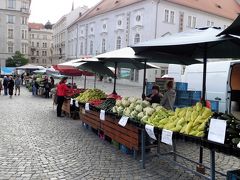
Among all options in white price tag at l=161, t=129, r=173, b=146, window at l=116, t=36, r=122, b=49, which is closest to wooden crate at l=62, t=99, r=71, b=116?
white price tag at l=161, t=129, r=173, b=146

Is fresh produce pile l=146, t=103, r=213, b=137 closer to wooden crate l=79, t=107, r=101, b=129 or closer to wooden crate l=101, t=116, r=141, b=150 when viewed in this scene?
wooden crate l=101, t=116, r=141, b=150

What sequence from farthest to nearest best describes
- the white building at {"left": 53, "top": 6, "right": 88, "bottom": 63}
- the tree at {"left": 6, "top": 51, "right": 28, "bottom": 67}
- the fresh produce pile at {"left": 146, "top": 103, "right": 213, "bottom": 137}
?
the tree at {"left": 6, "top": 51, "right": 28, "bottom": 67} → the white building at {"left": 53, "top": 6, "right": 88, "bottom": 63} → the fresh produce pile at {"left": 146, "top": 103, "right": 213, "bottom": 137}

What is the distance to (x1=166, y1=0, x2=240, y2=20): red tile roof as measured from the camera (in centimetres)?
4646

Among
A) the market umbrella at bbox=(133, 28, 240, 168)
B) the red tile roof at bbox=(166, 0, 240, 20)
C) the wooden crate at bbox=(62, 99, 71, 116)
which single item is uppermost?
the red tile roof at bbox=(166, 0, 240, 20)

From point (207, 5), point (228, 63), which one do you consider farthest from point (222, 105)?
point (207, 5)

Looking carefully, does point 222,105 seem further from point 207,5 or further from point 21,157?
point 207,5

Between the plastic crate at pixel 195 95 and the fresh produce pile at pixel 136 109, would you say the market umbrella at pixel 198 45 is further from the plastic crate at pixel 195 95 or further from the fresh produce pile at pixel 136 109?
the plastic crate at pixel 195 95

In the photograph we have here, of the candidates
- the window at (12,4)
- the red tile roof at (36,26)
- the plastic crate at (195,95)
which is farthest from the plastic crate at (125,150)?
the red tile roof at (36,26)

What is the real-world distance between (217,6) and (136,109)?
2009 inches

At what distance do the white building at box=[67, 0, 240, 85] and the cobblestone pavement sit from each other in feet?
91.0

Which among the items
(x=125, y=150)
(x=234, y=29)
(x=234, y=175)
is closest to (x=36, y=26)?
(x=125, y=150)

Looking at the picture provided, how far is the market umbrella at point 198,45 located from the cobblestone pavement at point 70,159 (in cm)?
115

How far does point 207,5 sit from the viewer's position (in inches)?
2002

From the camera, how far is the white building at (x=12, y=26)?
289 ft
